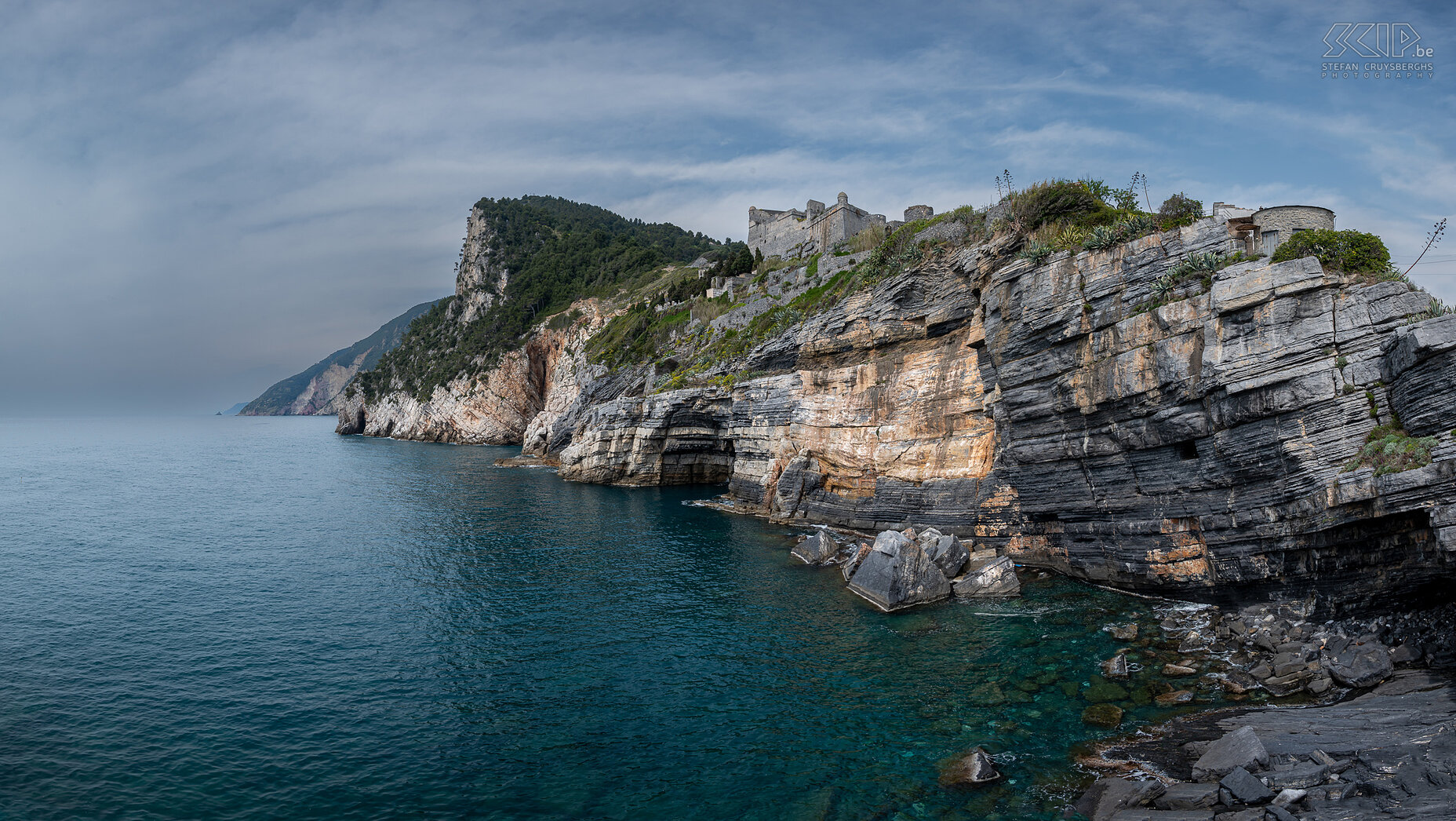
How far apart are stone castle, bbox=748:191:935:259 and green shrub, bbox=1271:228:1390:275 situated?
30998mm

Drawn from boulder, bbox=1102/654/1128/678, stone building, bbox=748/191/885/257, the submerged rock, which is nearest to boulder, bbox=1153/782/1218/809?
the submerged rock

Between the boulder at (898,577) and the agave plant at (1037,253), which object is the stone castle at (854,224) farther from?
the boulder at (898,577)

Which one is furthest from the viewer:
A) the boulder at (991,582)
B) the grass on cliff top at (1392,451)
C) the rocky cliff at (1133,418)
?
the boulder at (991,582)

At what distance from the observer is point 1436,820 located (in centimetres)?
923

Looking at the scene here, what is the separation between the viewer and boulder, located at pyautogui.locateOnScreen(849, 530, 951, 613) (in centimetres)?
2453

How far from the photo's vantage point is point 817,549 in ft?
104

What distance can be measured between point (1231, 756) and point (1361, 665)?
697cm

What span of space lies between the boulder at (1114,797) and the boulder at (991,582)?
12643 millimetres

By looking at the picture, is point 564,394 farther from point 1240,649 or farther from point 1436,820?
point 1436,820

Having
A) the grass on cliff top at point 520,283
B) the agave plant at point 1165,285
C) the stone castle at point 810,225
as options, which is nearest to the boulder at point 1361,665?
the agave plant at point 1165,285

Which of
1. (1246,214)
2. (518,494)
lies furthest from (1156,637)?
(518,494)

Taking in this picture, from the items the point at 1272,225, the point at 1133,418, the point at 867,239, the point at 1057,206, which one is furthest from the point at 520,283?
the point at 1272,225

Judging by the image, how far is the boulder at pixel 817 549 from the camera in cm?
3119

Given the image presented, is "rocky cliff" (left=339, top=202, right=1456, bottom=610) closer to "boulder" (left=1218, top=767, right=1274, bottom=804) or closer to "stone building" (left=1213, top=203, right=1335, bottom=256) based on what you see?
"stone building" (left=1213, top=203, right=1335, bottom=256)
